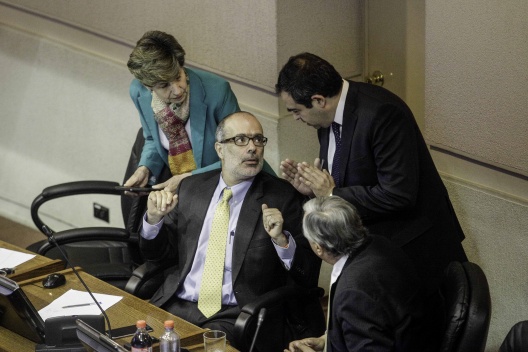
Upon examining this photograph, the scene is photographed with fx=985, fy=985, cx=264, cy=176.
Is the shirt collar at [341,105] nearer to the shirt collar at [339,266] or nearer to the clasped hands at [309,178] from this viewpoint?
the clasped hands at [309,178]

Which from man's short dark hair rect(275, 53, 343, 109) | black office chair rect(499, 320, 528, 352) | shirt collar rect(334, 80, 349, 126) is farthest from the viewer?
shirt collar rect(334, 80, 349, 126)

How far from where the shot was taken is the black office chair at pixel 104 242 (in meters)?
4.84

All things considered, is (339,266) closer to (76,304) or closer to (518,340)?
(518,340)

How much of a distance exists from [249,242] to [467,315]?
1.23 meters

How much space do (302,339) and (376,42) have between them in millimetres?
2063

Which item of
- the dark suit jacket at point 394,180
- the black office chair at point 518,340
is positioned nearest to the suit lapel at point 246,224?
the dark suit jacket at point 394,180

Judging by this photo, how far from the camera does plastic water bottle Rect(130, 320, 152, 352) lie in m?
3.38

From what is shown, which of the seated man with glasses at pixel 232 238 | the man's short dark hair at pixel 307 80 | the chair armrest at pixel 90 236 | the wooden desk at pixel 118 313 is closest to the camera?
A: the wooden desk at pixel 118 313

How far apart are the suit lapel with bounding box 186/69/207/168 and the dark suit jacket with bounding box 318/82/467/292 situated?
2.40 feet

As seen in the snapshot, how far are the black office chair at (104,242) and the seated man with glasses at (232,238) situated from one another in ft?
1.52

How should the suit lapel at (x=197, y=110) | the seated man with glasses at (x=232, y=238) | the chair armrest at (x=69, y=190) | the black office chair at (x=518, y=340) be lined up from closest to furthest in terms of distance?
1. the black office chair at (x=518, y=340)
2. the seated man with glasses at (x=232, y=238)
3. the suit lapel at (x=197, y=110)
4. the chair armrest at (x=69, y=190)

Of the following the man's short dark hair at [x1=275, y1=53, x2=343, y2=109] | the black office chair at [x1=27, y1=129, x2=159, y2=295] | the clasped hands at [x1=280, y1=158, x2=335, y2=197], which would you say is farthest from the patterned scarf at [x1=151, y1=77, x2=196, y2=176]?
the man's short dark hair at [x1=275, y1=53, x2=343, y2=109]

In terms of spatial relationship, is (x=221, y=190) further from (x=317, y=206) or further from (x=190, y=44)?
(x=190, y=44)

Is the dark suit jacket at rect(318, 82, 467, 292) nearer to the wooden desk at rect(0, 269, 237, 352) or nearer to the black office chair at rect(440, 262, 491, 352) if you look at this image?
the black office chair at rect(440, 262, 491, 352)
